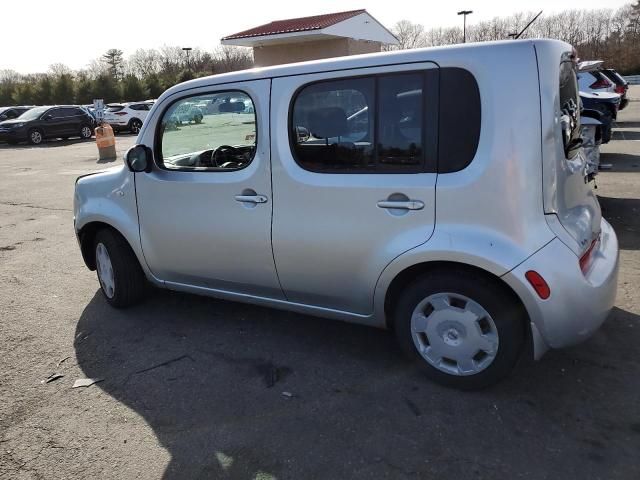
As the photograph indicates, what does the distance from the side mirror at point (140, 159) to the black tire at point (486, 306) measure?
2.15 metres

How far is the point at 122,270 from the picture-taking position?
4.32 metres

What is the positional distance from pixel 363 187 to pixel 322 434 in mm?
1373

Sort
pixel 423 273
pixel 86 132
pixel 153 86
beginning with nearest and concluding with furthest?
pixel 423 273
pixel 86 132
pixel 153 86

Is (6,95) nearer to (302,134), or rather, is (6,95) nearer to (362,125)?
(302,134)

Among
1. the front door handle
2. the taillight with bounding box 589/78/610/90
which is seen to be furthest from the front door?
the taillight with bounding box 589/78/610/90

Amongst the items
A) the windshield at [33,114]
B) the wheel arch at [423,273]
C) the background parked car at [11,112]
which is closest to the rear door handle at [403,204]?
the wheel arch at [423,273]

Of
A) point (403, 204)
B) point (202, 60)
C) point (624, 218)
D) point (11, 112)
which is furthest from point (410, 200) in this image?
point (202, 60)

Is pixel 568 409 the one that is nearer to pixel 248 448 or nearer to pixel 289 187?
pixel 248 448

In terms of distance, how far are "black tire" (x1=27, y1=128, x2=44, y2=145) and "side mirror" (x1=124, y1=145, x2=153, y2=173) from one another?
77.2 feet

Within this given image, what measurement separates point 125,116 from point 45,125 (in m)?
4.08

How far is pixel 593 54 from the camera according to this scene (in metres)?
51.5

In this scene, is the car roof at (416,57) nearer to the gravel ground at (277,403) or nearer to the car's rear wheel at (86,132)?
the gravel ground at (277,403)

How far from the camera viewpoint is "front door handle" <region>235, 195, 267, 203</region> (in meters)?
3.39

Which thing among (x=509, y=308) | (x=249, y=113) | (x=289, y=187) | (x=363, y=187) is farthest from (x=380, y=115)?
(x=509, y=308)
